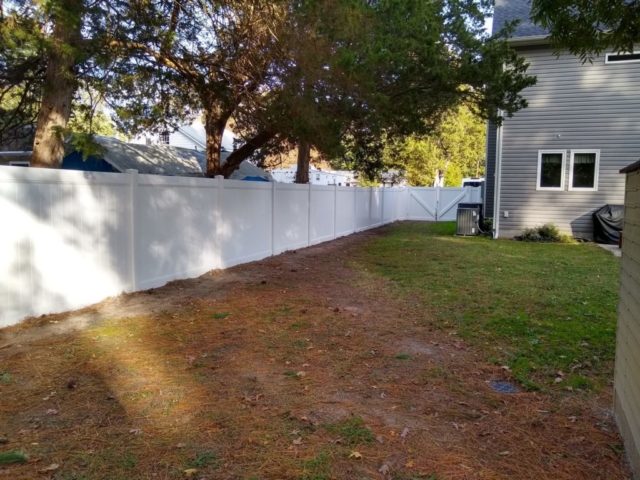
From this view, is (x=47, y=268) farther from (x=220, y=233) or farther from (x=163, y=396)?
(x=220, y=233)

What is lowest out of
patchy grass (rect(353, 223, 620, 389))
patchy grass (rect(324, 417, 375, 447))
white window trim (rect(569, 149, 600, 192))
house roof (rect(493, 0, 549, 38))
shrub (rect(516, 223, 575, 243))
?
patchy grass (rect(324, 417, 375, 447))

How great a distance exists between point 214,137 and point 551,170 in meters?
10.4

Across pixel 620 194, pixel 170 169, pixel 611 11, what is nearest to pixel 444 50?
pixel 611 11

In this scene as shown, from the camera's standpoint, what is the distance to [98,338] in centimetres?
483

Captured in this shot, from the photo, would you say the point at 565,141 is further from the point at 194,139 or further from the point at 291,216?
the point at 194,139

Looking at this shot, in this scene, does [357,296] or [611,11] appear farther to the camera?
[357,296]

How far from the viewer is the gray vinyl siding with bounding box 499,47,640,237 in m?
13.9

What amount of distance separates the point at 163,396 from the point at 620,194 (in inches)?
585

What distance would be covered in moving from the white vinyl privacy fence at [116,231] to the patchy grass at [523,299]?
2608mm

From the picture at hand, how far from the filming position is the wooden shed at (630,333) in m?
2.75

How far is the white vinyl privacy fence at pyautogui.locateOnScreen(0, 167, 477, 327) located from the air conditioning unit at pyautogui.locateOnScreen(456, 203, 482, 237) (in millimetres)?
7561

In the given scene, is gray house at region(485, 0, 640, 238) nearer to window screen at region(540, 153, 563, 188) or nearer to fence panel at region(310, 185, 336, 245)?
window screen at region(540, 153, 563, 188)

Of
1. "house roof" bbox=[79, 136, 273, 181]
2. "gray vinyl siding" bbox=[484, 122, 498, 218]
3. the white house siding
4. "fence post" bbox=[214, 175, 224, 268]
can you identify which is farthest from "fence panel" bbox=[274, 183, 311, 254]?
the white house siding

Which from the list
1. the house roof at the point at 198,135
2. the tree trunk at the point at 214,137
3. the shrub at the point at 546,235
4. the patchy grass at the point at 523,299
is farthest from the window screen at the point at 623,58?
the house roof at the point at 198,135
